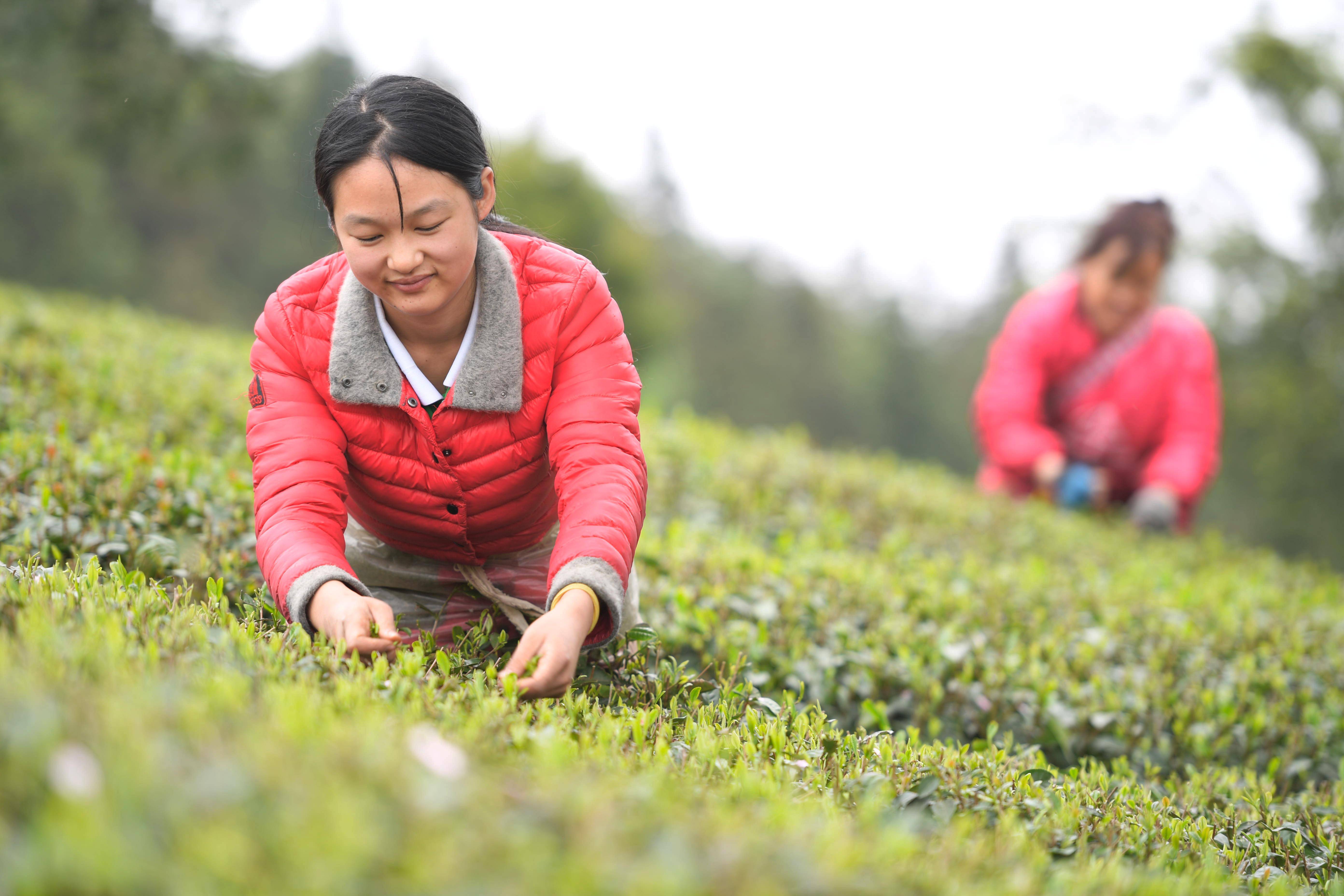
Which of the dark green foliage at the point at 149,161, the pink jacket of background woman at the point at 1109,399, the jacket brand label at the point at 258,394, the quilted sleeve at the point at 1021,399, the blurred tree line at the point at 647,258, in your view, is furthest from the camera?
the blurred tree line at the point at 647,258

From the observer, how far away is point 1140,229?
6637mm

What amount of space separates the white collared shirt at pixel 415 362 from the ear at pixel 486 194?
0.70ft

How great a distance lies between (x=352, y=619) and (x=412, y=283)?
0.84m

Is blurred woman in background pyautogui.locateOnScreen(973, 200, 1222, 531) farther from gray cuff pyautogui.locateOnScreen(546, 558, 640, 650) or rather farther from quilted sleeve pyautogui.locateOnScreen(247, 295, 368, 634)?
quilted sleeve pyautogui.locateOnScreen(247, 295, 368, 634)

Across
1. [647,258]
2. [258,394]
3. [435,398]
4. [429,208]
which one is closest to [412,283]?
[429,208]

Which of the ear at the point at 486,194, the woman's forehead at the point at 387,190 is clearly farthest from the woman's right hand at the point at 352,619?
the ear at the point at 486,194

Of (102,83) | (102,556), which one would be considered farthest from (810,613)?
(102,83)

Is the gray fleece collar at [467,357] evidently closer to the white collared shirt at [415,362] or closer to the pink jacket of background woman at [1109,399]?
the white collared shirt at [415,362]

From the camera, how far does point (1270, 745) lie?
12.6 feet

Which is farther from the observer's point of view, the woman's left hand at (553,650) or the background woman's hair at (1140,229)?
the background woman's hair at (1140,229)

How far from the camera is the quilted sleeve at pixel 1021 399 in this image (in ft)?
23.7

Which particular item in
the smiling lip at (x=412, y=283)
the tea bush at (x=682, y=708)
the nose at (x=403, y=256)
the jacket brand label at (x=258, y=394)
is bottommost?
the tea bush at (x=682, y=708)

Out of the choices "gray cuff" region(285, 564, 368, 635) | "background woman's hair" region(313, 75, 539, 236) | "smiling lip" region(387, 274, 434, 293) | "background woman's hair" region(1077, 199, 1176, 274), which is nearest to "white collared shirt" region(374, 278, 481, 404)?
"smiling lip" region(387, 274, 434, 293)

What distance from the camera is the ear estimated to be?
8.93 feet
